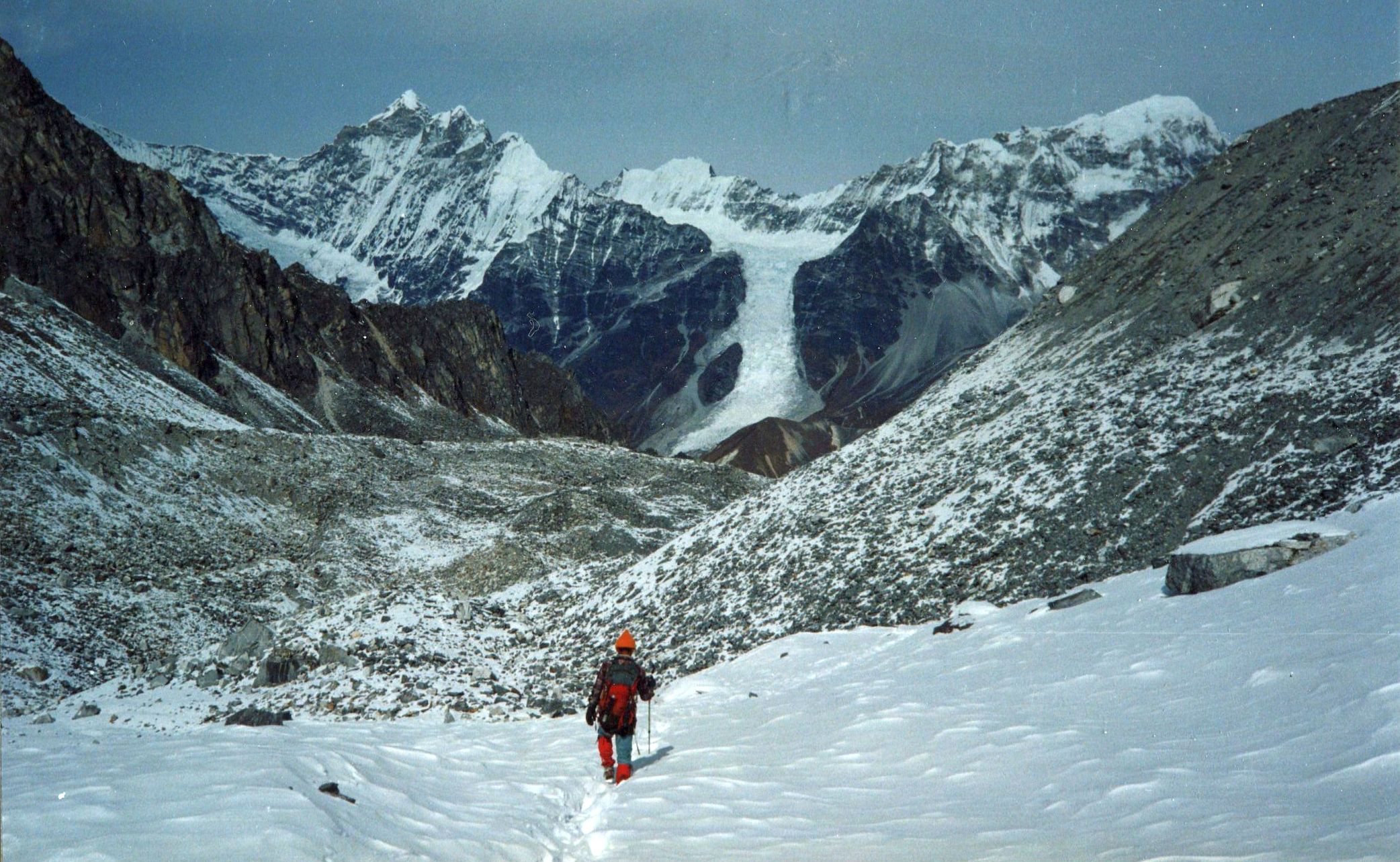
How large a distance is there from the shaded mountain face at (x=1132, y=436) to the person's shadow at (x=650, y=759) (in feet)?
29.7

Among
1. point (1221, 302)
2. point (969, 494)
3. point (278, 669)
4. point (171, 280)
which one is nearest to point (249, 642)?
point (278, 669)

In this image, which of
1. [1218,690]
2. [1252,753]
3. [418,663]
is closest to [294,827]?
[1252,753]

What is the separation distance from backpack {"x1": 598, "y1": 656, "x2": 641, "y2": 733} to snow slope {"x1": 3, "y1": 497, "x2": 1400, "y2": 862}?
79 centimetres

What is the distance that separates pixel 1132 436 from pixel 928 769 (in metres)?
15.8

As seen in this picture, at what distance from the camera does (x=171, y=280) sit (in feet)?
261

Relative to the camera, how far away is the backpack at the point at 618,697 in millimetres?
12102

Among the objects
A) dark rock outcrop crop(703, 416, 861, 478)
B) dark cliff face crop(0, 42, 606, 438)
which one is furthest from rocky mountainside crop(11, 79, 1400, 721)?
dark rock outcrop crop(703, 416, 861, 478)

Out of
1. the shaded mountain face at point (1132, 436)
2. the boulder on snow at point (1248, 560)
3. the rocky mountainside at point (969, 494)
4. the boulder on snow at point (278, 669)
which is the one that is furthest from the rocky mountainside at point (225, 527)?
the boulder on snow at point (1248, 560)

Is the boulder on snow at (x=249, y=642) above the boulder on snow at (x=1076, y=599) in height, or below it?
above

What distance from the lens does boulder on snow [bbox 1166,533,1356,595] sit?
1470 cm

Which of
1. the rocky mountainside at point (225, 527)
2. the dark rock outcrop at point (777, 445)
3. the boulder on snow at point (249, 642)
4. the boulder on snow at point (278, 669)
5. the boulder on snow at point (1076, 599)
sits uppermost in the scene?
the dark rock outcrop at point (777, 445)

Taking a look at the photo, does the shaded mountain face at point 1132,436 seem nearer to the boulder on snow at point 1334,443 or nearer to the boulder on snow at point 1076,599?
the boulder on snow at point 1334,443

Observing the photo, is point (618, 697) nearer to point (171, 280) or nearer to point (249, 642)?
point (249, 642)

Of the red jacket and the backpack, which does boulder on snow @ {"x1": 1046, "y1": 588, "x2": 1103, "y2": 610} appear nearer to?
the red jacket
